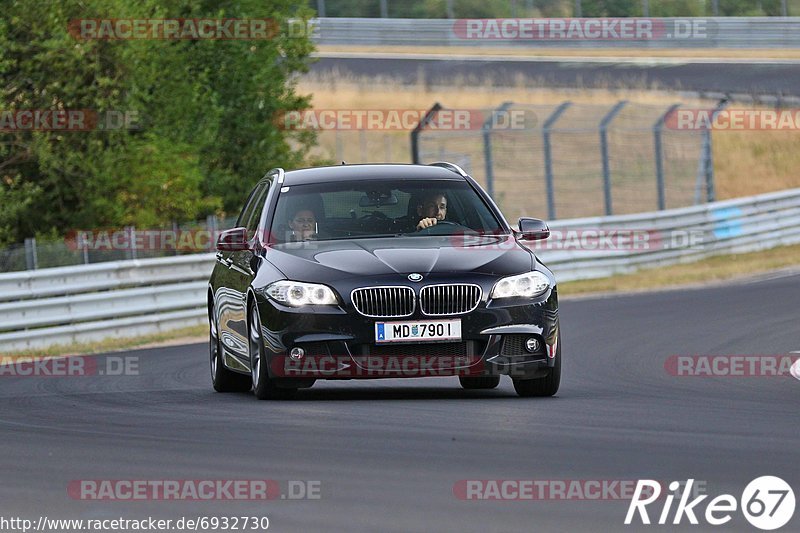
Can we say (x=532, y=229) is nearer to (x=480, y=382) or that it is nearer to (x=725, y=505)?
(x=480, y=382)

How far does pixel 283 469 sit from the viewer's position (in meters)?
7.93

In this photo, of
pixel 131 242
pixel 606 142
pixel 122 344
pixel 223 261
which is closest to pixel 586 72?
pixel 606 142

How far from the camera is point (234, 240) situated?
473 inches

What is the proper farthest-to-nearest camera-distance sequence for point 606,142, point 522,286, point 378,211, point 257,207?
1. point 606,142
2. point 257,207
3. point 378,211
4. point 522,286

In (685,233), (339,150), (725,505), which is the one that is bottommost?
(685,233)

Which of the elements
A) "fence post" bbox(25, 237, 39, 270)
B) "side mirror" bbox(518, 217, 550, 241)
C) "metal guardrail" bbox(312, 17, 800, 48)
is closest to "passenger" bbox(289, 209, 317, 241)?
"side mirror" bbox(518, 217, 550, 241)

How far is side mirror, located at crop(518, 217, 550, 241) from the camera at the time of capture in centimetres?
1181

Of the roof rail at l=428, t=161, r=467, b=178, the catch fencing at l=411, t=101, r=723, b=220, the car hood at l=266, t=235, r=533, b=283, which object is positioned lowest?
the catch fencing at l=411, t=101, r=723, b=220

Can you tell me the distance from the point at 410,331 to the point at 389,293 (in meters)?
0.27

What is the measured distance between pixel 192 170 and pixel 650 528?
2206cm

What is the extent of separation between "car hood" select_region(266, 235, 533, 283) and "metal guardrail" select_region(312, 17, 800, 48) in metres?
41.7

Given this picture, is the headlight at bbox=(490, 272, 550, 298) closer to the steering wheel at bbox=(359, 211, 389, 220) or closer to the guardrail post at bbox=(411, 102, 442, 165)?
the steering wheel at bbox=(359, 211, 389, 220)

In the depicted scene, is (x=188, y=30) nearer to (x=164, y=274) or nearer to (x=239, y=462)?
(x=164, y=274)

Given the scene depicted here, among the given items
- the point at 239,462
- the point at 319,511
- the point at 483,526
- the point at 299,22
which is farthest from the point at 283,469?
the point at 299,22
